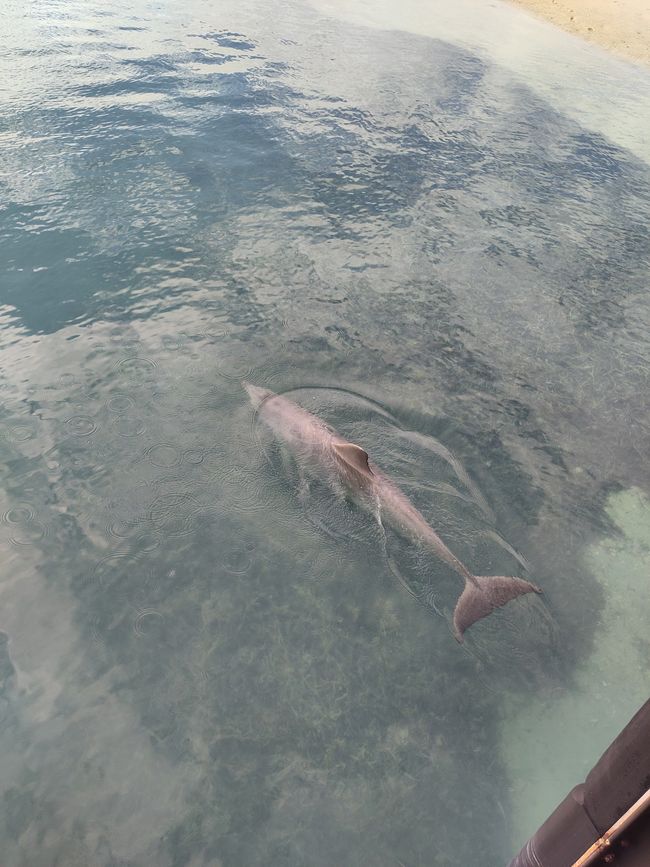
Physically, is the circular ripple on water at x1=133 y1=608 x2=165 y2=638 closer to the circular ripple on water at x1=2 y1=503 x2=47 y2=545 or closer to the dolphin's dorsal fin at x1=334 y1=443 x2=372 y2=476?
the circular ripple on water at x1=2 y1=503 x2=47 y2=545

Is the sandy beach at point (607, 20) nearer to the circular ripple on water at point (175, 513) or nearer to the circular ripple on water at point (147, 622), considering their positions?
the circular ripple on water at point (175, 513)

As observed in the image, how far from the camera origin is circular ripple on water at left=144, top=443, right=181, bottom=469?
8211mm

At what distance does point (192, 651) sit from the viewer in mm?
6406

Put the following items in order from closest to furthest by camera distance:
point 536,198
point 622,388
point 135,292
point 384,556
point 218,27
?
1. point 384,556
2. point 622,388
3. point 135,292
4. point 536,198
5. point 218,27

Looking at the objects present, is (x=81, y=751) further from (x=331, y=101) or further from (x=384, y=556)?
(x=331, y=101)

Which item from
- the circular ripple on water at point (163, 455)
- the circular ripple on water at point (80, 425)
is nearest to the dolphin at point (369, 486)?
the circular ripple on water at point (163, 455)

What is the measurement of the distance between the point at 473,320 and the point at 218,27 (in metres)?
19.3

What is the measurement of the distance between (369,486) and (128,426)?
3.50 metres

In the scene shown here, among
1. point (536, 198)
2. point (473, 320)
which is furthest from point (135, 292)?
point (536, 198)

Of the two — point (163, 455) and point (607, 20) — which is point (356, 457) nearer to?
point (163, 455)

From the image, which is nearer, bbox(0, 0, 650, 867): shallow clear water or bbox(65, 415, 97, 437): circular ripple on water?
bbox(0, 0, 650, 867): shallow clear water

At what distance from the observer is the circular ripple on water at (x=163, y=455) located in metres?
8.21

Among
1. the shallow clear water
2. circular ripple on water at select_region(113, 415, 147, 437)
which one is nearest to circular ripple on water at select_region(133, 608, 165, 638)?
the shallow clear water

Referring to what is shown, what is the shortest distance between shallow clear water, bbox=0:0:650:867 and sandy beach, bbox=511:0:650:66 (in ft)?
47.5
